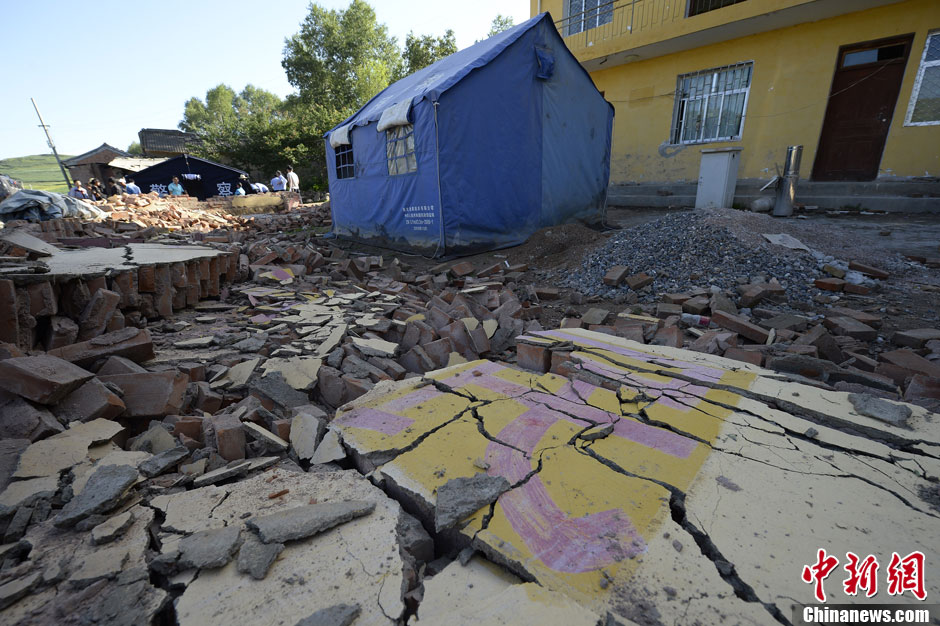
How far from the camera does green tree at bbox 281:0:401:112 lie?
2803 centimetres

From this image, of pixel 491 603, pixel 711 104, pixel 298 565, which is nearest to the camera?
pixel 491 603

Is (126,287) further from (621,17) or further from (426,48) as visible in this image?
(426,48)

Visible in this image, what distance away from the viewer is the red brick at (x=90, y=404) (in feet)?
6.37

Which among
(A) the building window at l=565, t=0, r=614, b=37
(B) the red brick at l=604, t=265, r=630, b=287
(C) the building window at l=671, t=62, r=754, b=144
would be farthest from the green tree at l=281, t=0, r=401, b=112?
(B) the red brick at l=604, t=265, r=630, b=287

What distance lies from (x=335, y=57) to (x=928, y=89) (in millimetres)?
31131

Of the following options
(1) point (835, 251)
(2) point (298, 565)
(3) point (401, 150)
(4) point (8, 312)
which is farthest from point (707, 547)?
(3) point (401, 150)

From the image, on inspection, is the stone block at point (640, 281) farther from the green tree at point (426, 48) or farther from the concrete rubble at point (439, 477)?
the green tree at point (426, 48)

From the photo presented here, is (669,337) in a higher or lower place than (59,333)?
lower

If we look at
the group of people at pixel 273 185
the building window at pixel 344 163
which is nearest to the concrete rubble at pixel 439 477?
the building window at pixel 344 163

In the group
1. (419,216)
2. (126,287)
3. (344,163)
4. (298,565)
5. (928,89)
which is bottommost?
(298,565)

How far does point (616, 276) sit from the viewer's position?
5172 mm

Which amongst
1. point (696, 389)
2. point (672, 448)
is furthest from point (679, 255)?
point (672, 448)

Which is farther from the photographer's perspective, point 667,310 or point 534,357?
point 667,310

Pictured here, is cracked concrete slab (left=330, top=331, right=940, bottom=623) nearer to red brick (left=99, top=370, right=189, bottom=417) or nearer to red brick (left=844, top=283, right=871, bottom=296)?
red brick (left=99, top=370, right=189, bottom=417)
